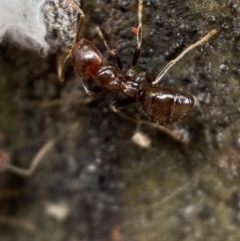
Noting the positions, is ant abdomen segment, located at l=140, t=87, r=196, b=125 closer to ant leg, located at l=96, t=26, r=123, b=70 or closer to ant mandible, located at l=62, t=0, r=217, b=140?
ant mandible, located at l=62, t=0, r=217, b=140

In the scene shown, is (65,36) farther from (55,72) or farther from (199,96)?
(199,96)

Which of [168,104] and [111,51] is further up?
[111,51]

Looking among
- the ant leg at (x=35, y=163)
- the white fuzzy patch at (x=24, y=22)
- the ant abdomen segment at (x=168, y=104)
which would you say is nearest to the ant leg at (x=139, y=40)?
the ant abdomen segment at (x=168, y=104)

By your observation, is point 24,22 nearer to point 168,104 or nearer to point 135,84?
point 135,84

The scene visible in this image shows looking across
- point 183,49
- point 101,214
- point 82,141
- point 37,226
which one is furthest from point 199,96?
point 37,226

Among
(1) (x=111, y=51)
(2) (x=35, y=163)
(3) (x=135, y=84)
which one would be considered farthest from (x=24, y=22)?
(2) (x=35, y=163)

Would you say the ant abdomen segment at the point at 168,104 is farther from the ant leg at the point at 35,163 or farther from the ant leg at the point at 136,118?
the ant leg at the point at 35,163
